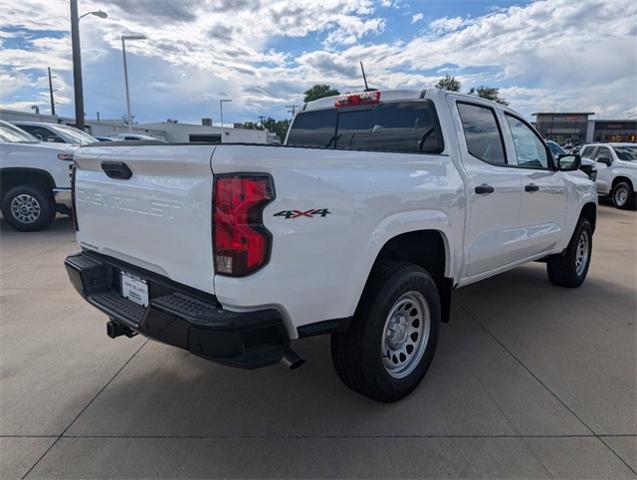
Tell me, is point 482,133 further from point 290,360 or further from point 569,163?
point 290,360

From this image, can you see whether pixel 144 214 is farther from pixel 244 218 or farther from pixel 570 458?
pixel 570 458

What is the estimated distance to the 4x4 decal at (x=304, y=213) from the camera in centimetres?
207

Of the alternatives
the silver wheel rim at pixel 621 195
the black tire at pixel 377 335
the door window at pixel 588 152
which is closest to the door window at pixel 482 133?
the black tire at pixel 377 335

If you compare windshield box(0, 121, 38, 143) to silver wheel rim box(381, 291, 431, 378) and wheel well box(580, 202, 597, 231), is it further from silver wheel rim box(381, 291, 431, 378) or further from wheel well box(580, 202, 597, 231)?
wheel well box(580, 202, 597, 231)

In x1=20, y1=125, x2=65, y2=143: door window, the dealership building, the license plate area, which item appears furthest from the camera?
the dealership building

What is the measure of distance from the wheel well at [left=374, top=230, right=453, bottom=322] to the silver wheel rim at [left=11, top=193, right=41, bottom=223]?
7163mm

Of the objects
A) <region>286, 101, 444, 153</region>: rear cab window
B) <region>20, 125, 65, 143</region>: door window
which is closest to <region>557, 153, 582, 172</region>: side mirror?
<region>286, 101, 444, 153</region>: rear cab window

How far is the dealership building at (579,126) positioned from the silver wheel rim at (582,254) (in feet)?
221

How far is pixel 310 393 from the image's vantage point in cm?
300

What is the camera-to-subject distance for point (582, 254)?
5504 millimetres

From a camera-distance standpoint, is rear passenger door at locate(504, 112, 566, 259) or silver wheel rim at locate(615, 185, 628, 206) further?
silver wheel rim at locate(615, 185, 628, 206)

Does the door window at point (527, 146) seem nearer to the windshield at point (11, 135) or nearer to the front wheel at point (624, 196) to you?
the windshield at point (11, 135)

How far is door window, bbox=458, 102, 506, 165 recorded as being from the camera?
3502mm

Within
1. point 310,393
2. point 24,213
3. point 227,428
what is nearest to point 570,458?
point 310,393
